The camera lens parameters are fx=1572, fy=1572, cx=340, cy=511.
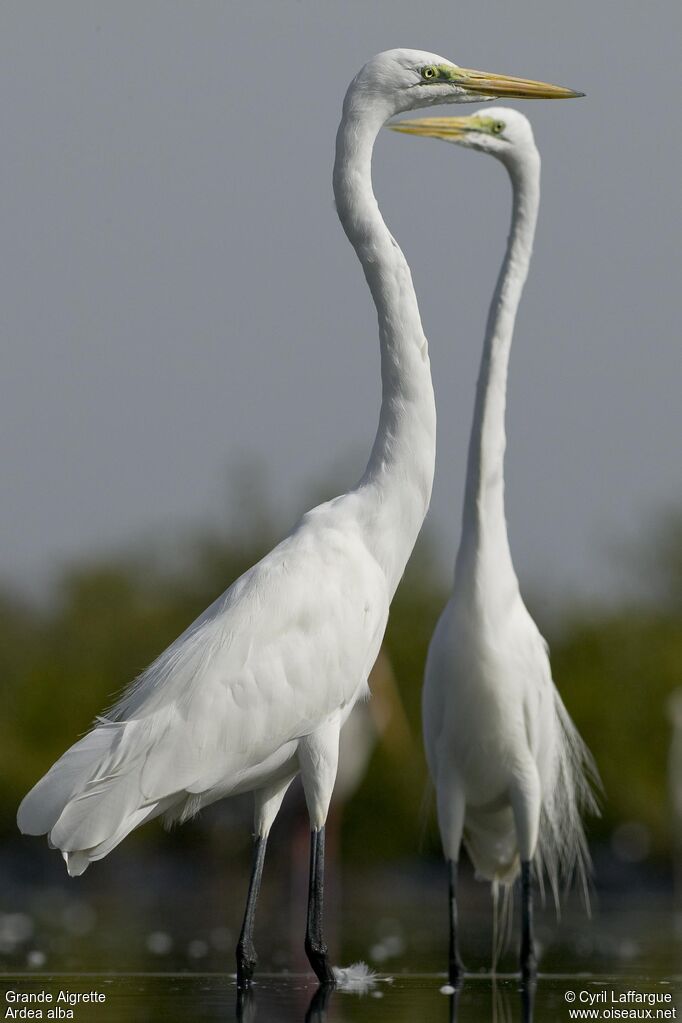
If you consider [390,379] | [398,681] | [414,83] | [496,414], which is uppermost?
[414,83]

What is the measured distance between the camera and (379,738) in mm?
15164

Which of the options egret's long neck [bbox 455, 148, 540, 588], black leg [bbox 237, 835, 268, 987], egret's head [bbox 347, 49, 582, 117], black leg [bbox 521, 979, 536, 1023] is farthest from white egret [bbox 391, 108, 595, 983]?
black leg [bbox 237, 835, 268, 987]

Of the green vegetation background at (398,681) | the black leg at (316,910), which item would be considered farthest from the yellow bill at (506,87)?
the green vegetation background at (398,681)

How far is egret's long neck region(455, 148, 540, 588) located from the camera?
601 centimetres

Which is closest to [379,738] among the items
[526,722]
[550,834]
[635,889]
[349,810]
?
[349,810]

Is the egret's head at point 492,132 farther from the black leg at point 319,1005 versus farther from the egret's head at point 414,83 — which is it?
the black leg at point 319,1005

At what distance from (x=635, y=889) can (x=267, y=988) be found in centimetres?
1018

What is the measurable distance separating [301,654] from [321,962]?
926mm

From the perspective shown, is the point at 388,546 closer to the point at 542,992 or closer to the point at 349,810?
the point at 542,992

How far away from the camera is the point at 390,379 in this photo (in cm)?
497

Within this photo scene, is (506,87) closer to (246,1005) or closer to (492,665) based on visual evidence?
(492,665)

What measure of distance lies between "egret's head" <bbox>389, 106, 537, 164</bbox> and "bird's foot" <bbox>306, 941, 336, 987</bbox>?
3126mm

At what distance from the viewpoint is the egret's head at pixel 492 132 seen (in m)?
6.23

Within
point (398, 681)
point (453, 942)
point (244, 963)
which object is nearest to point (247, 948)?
point (244, 963)
